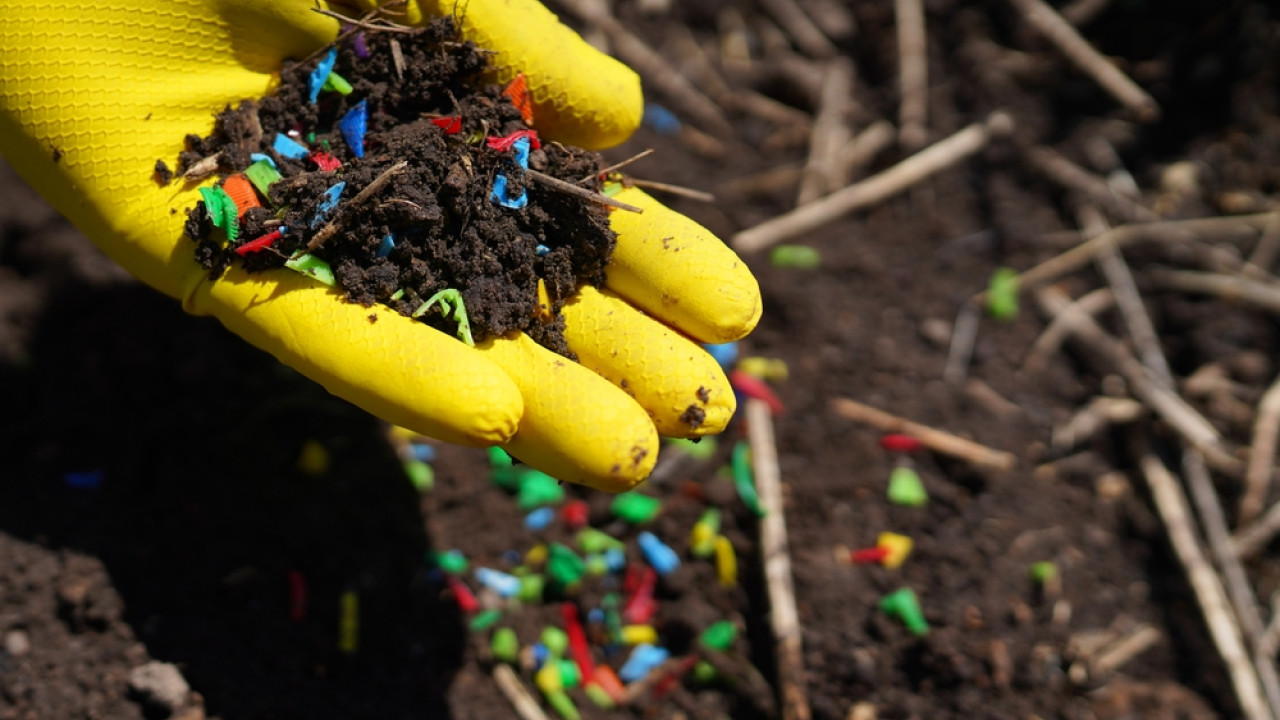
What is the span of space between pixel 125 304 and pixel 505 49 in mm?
1696

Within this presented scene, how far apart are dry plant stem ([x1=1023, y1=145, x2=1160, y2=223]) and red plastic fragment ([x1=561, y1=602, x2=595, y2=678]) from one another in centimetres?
279

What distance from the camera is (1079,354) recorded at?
11.2 ft

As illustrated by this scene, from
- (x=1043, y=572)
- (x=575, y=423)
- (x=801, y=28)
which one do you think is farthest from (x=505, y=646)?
(x=801, y=28)

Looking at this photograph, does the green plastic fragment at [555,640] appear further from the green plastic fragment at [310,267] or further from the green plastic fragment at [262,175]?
the green plastic fragment at [262,175]

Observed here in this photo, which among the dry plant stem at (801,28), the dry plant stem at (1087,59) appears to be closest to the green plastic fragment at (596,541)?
the dry plant stem at (801,28)

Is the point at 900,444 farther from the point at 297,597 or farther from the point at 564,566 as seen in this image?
the point at 297,597

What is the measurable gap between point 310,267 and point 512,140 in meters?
0.51

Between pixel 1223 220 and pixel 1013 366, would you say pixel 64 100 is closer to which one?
pixel 1013 366

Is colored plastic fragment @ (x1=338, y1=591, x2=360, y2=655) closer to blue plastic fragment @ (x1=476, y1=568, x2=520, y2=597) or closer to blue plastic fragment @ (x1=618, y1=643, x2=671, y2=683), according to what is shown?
blue plastic fragment @ (x1=476, y1=568, x2=520, y2=597)

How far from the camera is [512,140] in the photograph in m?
1.91

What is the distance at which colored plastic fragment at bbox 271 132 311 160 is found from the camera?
6.50 feet

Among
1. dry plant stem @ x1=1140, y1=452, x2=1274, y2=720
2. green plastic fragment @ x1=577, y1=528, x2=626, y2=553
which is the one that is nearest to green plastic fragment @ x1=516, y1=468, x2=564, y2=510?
green plastic fragment @ x1=577, y1=528, x2=626, y2=553

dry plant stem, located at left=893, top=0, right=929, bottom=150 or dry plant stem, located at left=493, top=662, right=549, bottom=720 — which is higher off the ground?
dry plant stem, located at left=893, top=0, right=929, bottom=150

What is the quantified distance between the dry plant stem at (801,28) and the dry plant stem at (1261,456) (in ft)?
7.85
